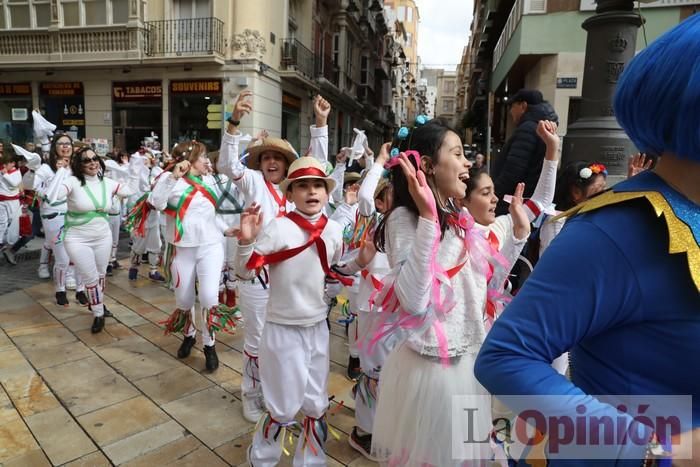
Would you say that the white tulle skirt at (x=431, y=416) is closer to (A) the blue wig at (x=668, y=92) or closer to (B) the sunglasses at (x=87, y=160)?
(A) the blue wig at (x=668, y=92)

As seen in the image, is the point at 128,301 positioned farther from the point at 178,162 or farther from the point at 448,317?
the point at 448,317

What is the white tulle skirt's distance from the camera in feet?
6.71

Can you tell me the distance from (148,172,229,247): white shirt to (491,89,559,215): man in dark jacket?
256 cm

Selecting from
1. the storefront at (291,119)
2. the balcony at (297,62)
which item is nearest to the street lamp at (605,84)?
the balcony at (297,62)

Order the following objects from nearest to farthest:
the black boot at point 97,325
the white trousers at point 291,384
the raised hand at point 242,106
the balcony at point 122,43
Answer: the white trousers at point 291,384 → the raised hand at point 242,106 → the black boot at point 97,325 → the balcony at point 122,43

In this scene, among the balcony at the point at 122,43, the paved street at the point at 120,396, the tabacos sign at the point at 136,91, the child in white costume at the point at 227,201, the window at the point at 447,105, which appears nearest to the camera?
the paved street at the point at 120,396

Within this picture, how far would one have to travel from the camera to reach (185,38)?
52.4 feet

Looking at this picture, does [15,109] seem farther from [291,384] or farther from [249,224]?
[291,384]

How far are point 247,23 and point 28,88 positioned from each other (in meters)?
8.90

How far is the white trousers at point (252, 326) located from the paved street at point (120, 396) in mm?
278

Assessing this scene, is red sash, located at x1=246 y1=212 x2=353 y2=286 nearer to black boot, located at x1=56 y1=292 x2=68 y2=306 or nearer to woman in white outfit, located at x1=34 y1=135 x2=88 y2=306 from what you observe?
woman in white outfit, located at x1=34 y1=135 x2=88 y2=306

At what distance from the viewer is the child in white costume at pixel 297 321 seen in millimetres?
2678

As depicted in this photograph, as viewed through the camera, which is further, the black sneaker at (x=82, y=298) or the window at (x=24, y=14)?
the window at (x=24, y=14)

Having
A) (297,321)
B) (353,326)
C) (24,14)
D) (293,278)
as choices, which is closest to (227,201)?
(353,326)
